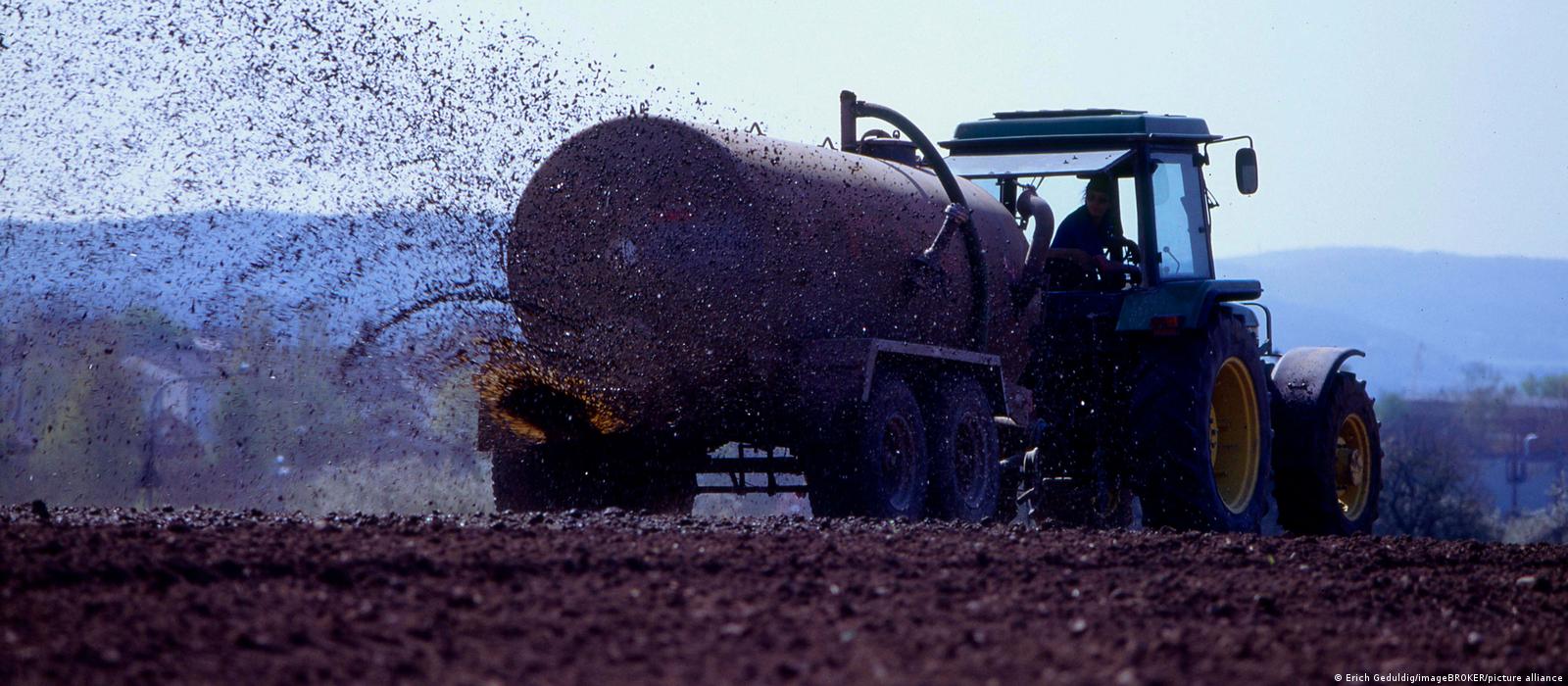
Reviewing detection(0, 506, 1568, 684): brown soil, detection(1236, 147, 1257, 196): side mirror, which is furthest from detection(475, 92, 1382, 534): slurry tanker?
detection(0, 506, 1568, 684): brown soil

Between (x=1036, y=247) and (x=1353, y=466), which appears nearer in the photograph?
(x=1036, y=247)

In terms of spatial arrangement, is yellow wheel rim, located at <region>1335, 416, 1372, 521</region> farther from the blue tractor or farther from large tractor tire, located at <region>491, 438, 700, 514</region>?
large tractor tire, located at <region>491, 438, 700, 514</region>

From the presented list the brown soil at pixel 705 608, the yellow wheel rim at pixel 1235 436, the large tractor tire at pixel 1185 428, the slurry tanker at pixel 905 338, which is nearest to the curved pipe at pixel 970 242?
the slurry tanker at pixel 905 338

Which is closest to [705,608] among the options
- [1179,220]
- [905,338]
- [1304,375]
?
[905,338]

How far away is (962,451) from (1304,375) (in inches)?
98.9

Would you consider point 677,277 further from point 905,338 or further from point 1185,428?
point 1185,428

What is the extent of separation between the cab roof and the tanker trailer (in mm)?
1209

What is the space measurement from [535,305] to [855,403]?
1.78m

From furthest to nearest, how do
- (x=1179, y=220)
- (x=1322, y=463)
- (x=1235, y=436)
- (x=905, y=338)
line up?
(x=1322, y=463) < (x=1235, y=436) < (x=1179, y=220) < (x=905, y=338)

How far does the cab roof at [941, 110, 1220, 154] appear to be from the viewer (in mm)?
10086

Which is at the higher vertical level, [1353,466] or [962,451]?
[962,451]

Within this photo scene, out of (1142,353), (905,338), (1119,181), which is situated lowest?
(1142,353)

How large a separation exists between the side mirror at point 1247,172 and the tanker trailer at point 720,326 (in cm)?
189

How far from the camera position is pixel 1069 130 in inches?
404
